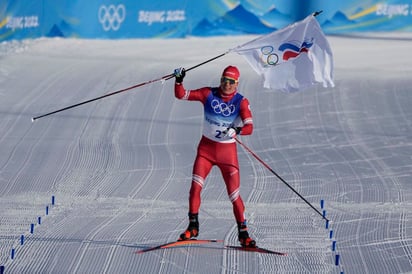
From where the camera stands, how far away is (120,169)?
43.0ft

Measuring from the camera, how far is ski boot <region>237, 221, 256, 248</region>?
9.24 meters

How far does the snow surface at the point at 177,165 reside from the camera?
925cm

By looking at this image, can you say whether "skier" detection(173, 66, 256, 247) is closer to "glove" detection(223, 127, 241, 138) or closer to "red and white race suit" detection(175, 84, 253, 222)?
"red and white race suit" detection(175, 84, 253, 222)

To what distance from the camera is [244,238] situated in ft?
30.4

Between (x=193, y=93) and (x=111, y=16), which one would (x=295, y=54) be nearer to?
(x=193, y=93)

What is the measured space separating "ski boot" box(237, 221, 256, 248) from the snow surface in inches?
6.6

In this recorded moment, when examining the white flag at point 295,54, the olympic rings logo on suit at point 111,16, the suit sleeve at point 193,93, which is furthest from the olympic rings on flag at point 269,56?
the olympic rings logo on suit at point 111,16

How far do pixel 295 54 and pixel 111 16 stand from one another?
13.0 m

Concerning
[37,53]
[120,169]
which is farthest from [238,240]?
[37,53]

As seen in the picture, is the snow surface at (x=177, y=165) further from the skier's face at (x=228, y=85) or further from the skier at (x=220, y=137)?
the skier's face at (x=228, y=85)

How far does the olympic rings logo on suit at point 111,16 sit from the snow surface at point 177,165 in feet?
2.48

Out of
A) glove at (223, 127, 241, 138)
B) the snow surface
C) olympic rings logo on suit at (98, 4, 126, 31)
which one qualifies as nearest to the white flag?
glove at (223, 127, 241, 138)

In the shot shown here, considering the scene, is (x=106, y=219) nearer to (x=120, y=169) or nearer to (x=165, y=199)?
(x=165, y=199)

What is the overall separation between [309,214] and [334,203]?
2.21ft
